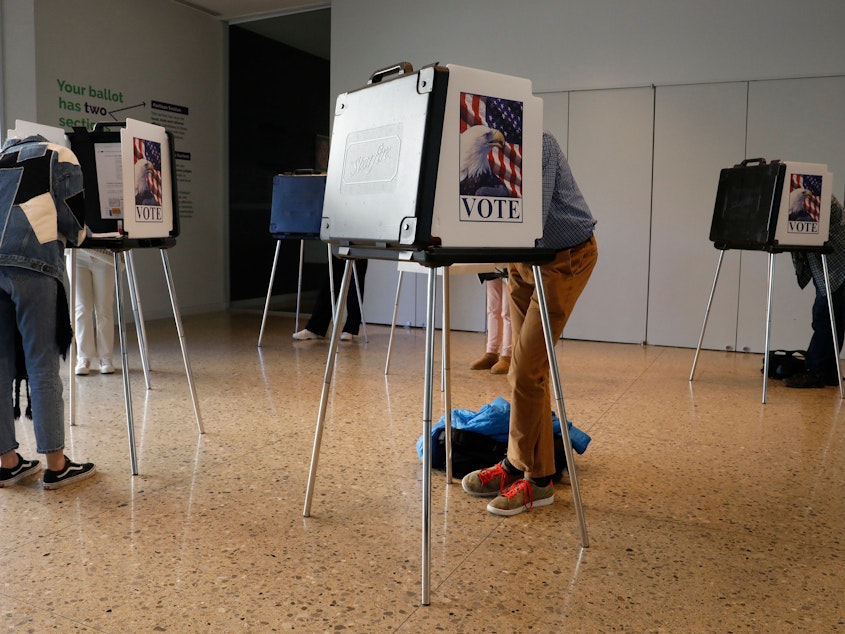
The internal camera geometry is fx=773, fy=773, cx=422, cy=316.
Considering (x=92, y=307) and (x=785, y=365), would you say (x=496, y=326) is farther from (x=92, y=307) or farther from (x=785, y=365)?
(x=92, y=307)

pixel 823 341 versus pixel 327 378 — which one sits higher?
pixel 327 378

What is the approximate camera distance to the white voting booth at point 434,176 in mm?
1820

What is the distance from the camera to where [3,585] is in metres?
1.91

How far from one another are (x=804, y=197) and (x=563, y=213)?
262 cm

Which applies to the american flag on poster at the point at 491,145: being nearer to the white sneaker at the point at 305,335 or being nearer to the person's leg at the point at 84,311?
the person's leg at the point at 84,311

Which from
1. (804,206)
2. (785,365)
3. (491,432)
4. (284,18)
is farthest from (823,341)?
(284,18)

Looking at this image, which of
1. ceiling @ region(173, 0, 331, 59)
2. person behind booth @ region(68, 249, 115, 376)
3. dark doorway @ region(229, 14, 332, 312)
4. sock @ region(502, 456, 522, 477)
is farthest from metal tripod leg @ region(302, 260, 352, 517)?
ceiling @ region(173, 0, 331, 59)

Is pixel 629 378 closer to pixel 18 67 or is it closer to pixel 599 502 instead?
pixel 599 502

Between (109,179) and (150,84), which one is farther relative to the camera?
(150,84)

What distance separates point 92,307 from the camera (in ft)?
15.3

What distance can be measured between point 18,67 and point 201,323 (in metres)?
2.51

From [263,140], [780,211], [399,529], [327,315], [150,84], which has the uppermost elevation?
[150,84]

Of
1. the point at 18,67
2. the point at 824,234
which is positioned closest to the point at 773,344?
the point at 824,234

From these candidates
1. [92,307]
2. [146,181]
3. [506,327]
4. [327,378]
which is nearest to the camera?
[327,378]
